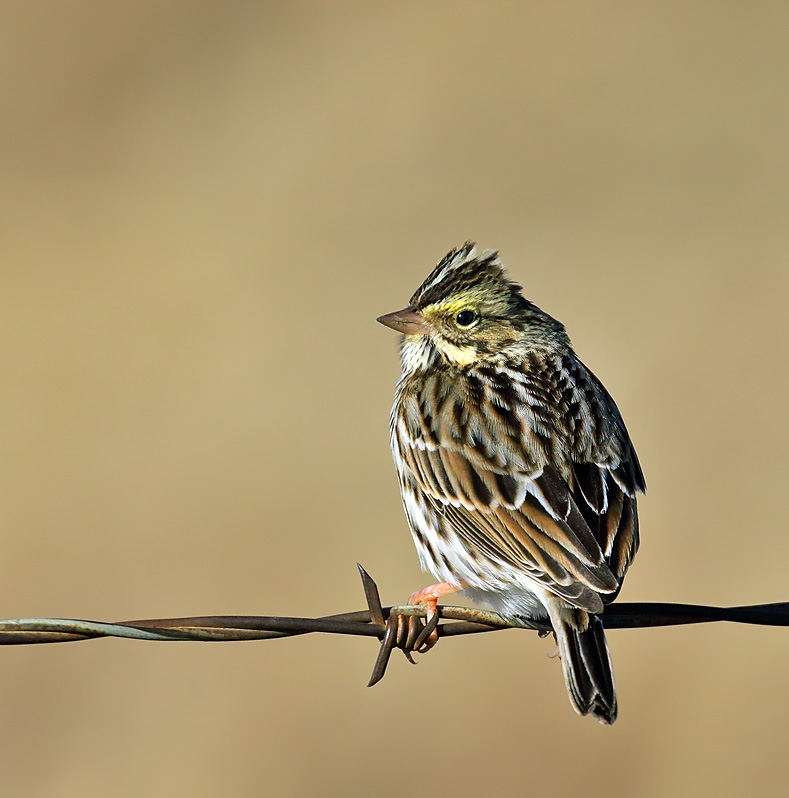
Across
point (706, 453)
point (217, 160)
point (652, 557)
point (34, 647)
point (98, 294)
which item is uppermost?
point (217, 160)

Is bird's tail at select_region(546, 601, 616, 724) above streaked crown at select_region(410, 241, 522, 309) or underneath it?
underneath

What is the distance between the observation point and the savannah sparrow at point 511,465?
5020 millimetres

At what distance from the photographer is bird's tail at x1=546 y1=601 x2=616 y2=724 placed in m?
4.75

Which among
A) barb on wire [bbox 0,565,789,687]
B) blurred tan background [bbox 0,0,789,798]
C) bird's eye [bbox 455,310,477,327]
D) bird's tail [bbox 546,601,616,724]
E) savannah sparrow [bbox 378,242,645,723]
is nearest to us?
barb on wire [bbox 0,565,789,687]

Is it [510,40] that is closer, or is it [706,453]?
[706,453]

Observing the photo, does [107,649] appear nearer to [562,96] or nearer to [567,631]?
[567,631]

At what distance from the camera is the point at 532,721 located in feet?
34.5

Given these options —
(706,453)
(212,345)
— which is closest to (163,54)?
(212,345)

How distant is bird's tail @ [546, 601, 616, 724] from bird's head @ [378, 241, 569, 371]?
67.1 inches

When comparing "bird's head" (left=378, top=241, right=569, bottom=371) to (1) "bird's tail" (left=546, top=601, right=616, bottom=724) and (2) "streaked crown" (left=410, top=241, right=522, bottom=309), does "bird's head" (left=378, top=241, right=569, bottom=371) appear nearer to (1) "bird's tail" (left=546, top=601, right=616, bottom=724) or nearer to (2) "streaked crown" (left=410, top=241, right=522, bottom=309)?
(2) "streaked crown" (left=410, top=241, right=522, bottom=309)

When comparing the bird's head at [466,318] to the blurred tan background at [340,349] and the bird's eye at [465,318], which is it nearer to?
the bird's eye at [465,318]

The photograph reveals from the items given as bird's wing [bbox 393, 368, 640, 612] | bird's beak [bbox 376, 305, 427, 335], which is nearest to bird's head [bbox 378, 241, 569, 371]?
bird's beak [bbox 376, 305, 427, 335]

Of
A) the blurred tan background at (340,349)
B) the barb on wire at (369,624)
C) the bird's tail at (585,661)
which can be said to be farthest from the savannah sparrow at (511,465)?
the blurred tan background at (340,349)

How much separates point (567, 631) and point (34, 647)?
7.77 meters
